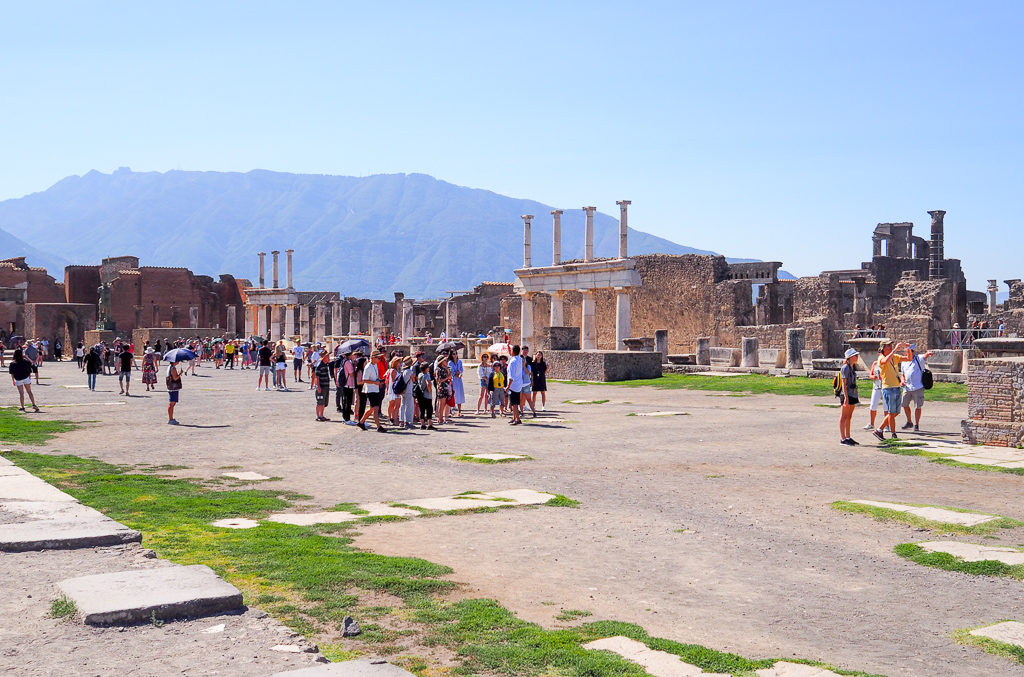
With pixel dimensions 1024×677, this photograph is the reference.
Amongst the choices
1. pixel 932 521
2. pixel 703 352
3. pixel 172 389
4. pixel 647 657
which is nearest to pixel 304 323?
pixel 703 352

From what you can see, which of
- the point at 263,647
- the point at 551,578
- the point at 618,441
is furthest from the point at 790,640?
the point at 618,441

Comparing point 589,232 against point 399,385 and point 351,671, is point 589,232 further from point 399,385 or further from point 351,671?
point 351,671

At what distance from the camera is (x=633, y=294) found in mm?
49000

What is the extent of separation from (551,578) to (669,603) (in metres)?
0.93

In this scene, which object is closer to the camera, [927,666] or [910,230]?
[927,666]

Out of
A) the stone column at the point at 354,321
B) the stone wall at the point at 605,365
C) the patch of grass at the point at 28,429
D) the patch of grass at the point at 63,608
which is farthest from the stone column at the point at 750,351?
the stone column at the point at 354,321

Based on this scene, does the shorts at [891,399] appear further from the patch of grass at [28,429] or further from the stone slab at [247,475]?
the patch of grass at [28,429]

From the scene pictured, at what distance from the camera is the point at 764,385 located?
26219 mm

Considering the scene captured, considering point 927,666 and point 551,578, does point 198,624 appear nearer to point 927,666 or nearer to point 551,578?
point 551,578

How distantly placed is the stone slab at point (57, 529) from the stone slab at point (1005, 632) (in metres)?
5.43

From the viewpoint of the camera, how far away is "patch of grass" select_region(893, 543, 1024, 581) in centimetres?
691

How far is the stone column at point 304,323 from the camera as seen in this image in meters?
70.3

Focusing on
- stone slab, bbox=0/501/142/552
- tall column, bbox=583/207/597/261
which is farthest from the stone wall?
stone slab, bbox=0/501/142/552

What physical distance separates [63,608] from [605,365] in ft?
83.4
